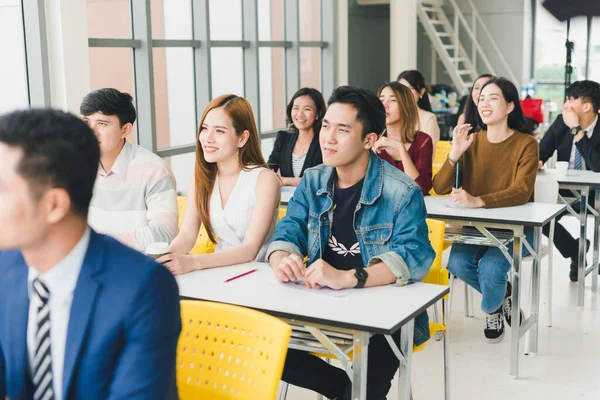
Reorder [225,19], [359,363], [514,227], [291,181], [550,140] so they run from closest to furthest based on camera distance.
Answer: [359,363] < [514,227] < [291,181] < [550,140] < [225,19]

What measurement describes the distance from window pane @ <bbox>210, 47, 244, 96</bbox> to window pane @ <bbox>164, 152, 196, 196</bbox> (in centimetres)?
64

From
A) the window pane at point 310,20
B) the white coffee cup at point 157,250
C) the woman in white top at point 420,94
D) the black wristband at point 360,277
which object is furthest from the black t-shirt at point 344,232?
the window pane at point 310,20

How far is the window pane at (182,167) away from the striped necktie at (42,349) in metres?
4.53

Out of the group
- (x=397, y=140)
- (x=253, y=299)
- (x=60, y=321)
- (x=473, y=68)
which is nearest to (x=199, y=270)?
(x=253, y=299)

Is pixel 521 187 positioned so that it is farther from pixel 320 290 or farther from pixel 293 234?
pixel 320 290

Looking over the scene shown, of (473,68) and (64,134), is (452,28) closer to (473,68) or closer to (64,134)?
(473,68)

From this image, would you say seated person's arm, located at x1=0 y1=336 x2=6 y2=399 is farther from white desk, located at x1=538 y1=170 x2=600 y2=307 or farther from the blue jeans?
white desk, located at x1=538 y1=170 x2=600 y2=307

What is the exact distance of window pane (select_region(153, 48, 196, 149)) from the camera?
217 inches

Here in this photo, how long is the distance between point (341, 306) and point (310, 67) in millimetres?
5896

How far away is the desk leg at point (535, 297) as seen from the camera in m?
3.33

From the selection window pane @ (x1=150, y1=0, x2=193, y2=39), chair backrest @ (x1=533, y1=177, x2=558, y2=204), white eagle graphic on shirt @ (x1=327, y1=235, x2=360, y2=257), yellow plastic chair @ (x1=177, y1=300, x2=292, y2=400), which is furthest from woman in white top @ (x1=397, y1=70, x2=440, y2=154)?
yellow plastic chair @ (x1=177, y1=300, x2=292, y2=400)

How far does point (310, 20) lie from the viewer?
7.59m

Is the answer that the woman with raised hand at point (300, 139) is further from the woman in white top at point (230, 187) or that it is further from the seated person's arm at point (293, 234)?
the seated person's arm at point (293, 234)

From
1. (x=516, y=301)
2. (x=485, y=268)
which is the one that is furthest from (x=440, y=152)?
(x=516, y=301)
